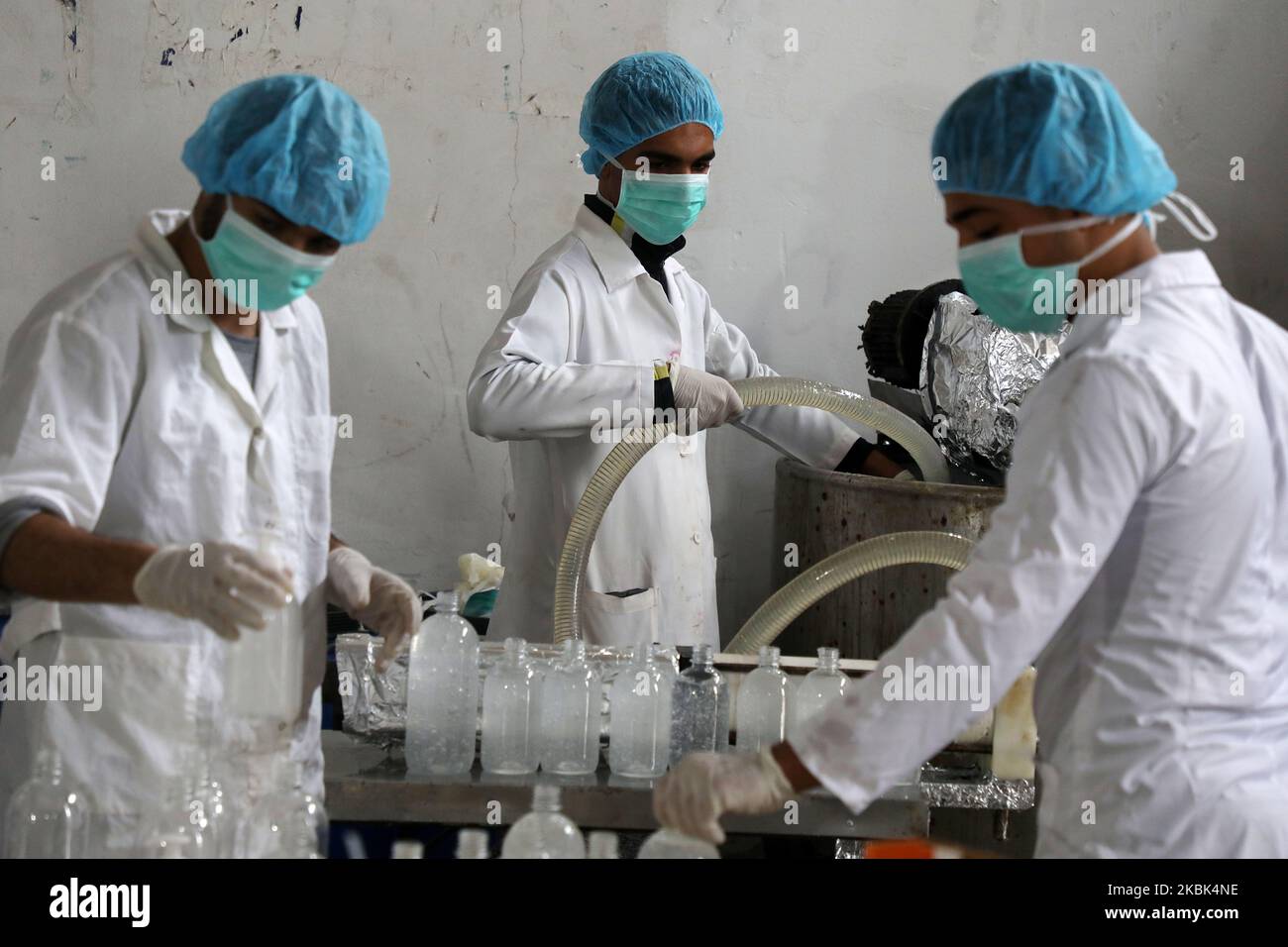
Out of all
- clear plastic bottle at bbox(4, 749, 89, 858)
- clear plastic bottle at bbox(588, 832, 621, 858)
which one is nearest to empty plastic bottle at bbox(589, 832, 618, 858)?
clear plastic bottle at bbox(588, 832, 621, 858)

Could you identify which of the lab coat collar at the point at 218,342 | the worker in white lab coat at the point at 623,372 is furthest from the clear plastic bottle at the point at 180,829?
the worker in white lab coat at the point at 623,372

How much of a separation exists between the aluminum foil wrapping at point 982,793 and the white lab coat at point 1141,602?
27.5 inches

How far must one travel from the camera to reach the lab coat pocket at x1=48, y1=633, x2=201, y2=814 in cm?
165

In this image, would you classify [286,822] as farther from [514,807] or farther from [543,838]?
[514,807]

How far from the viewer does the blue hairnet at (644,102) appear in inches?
112

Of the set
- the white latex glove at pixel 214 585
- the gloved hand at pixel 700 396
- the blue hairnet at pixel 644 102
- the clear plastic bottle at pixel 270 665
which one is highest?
the blue hairnet at pixel 644 102

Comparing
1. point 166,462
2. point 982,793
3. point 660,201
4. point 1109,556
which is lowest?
point 982,793

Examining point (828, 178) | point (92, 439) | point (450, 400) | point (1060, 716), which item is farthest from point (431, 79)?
point (1060, 716)

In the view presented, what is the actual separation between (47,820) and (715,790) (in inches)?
31.1

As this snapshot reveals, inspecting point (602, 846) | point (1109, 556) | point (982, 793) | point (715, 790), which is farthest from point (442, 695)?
point (1109, 556)

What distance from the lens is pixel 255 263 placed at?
166cm

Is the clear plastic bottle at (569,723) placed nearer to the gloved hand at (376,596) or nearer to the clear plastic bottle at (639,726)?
the clear plastic bottle at (639,726)

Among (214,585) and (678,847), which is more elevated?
(214,585)

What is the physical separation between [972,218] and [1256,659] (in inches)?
24.6
